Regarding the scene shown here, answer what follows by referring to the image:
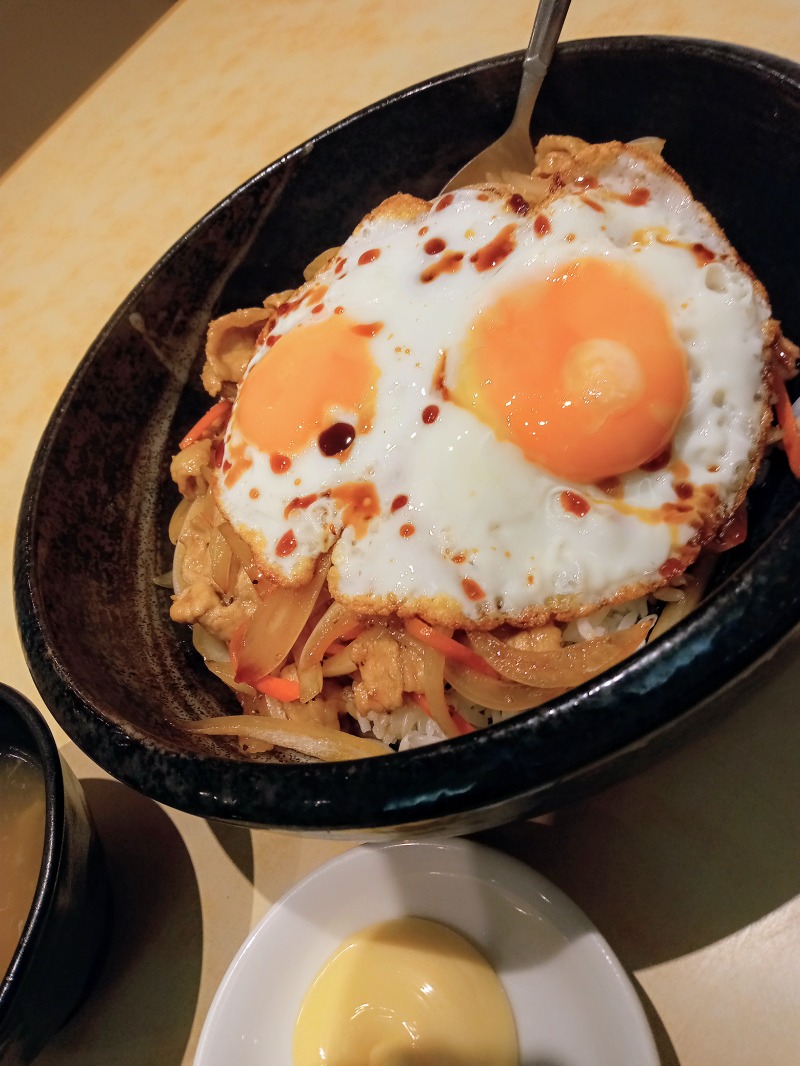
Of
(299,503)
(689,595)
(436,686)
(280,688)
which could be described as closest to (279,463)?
(299,503)

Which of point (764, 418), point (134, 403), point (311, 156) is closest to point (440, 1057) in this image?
point (764, 418)

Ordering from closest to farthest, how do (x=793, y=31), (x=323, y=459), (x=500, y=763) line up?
(x=500, y=763)
(x=323, y=459)
(x=793, y=31)

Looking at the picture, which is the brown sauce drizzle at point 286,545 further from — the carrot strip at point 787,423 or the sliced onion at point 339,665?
the carrot strip at point 787,423

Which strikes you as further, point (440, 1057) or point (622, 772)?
point (440, 1057)

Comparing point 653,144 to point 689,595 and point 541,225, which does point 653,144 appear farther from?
point 689,595

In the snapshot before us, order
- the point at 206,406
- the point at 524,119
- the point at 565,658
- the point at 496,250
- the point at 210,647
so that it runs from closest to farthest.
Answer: the point at 565,658
the point at 496,250
the point at 210,647
the point at 524,119
the point at 206,406

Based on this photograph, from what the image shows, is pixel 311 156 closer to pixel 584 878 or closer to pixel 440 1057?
pixel 584 878

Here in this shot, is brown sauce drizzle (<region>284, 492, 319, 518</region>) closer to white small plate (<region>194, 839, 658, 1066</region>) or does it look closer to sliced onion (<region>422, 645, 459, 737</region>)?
sliced onion (<region>422, 645, 459, 737</region>)
